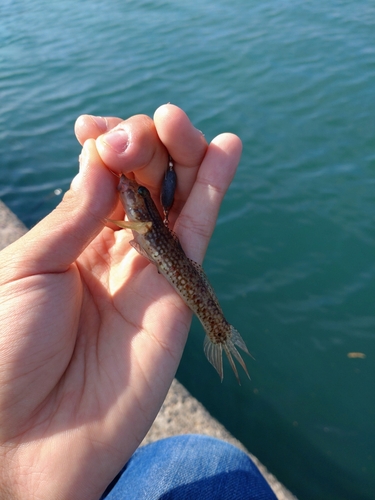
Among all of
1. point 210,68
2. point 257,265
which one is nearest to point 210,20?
point 210,68

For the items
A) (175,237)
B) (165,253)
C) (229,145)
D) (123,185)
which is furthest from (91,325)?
(229,145)

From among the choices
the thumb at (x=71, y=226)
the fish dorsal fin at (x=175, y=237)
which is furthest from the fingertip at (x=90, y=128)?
the fish dorsal fin at (x=175, y=237)

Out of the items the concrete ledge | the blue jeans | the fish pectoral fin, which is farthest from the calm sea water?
the fish pectoral fin

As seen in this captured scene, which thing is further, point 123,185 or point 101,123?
point 101,123

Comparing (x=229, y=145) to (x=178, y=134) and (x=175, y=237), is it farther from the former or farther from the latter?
(x=175, y=237)

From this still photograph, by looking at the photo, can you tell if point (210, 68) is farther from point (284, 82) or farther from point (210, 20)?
point (210, 20)

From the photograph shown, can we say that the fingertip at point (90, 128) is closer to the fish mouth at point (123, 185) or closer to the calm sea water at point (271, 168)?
the fish mouth at point (123, 185)

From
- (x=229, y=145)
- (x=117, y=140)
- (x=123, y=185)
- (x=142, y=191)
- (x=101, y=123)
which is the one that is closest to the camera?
(x=117, y=140)
